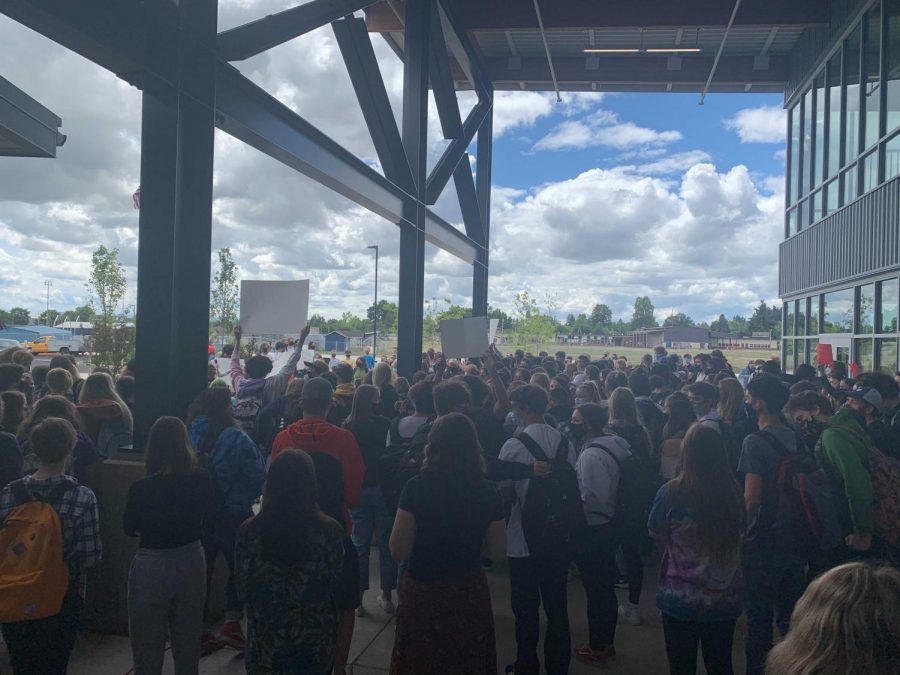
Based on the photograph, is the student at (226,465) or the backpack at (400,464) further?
the student at (226,465)

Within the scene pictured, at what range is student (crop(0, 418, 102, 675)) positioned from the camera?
311 cm

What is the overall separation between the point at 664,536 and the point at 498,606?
246 centimetres

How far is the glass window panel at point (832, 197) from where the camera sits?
575 inches

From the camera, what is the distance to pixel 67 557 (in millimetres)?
3207

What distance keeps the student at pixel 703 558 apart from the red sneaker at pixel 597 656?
1190 mm

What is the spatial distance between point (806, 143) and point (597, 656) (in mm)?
17645

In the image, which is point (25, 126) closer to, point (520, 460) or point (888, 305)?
point (520, 460)

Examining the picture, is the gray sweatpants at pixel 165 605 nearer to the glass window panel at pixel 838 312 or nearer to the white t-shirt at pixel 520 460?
the white t-shirt at pixel 520 460

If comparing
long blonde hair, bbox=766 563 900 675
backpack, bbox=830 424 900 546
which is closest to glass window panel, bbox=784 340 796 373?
backpack, bbox=830 424 900 546

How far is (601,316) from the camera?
109938 millimetres

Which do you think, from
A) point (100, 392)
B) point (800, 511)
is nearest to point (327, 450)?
point (100, 392)

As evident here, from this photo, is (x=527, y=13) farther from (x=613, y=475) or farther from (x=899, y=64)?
(x=613, y=475)

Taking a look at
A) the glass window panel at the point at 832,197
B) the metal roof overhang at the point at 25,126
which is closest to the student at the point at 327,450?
the metal roof overhang at the point at 25,126

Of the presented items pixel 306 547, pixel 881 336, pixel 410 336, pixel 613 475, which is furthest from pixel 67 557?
pixel 881 336
